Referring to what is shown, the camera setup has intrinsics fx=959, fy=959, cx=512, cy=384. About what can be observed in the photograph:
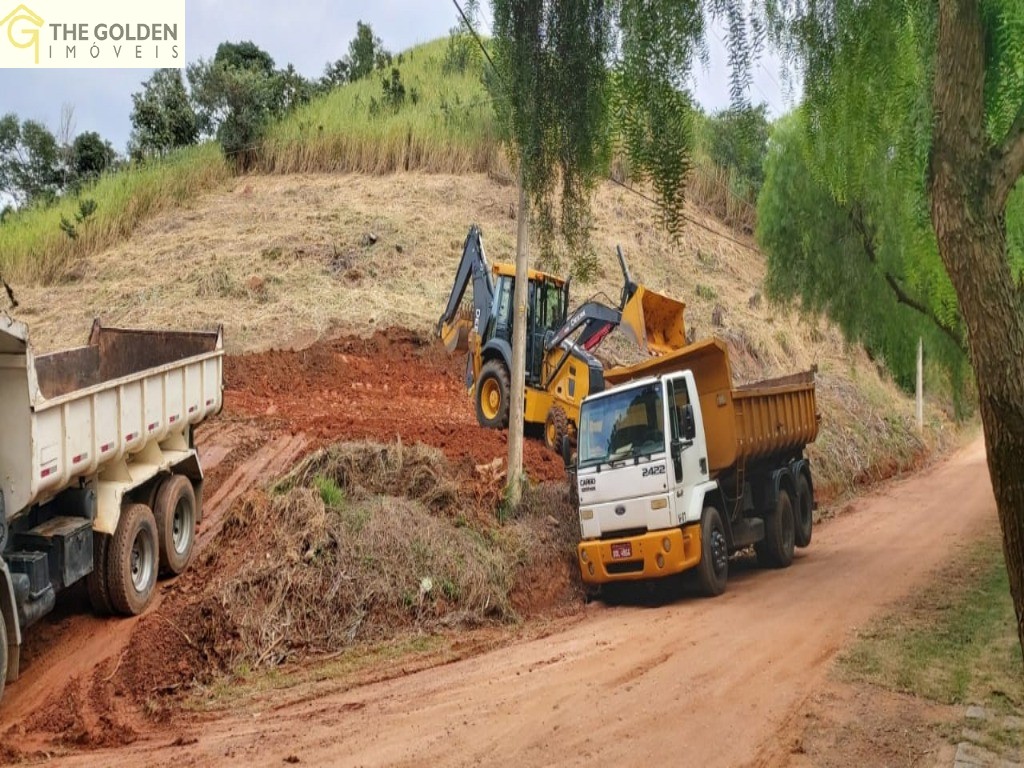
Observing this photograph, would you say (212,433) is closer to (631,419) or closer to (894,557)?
(631,419)

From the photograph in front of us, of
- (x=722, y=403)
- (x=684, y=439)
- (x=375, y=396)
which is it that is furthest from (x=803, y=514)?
(x=375, y=396)

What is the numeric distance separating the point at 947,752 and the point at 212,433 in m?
10.3

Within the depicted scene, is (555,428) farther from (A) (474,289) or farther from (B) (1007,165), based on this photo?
(B) (1007,165)

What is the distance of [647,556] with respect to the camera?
10.8 meters

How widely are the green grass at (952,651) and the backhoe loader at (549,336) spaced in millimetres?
5297

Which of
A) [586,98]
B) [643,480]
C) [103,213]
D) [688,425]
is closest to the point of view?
[586,98]

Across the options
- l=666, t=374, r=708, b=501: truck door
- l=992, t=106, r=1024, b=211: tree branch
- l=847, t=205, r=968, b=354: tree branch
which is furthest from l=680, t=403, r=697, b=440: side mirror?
l=992, t=106, r=1024, b=211: tree branch

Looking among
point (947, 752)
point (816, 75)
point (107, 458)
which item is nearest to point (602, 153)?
point (816, 75)

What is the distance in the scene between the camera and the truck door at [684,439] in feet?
35.6

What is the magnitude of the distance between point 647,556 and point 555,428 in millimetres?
4099

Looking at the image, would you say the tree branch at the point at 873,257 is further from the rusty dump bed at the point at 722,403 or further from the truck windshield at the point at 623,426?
the truck windshield at the point at 623,426

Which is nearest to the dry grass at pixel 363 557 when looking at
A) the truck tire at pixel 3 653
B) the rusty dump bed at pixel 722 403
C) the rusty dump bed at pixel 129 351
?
the rusty dump bed at pixel 129 351

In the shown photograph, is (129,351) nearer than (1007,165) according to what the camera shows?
No

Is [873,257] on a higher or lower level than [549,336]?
higher
